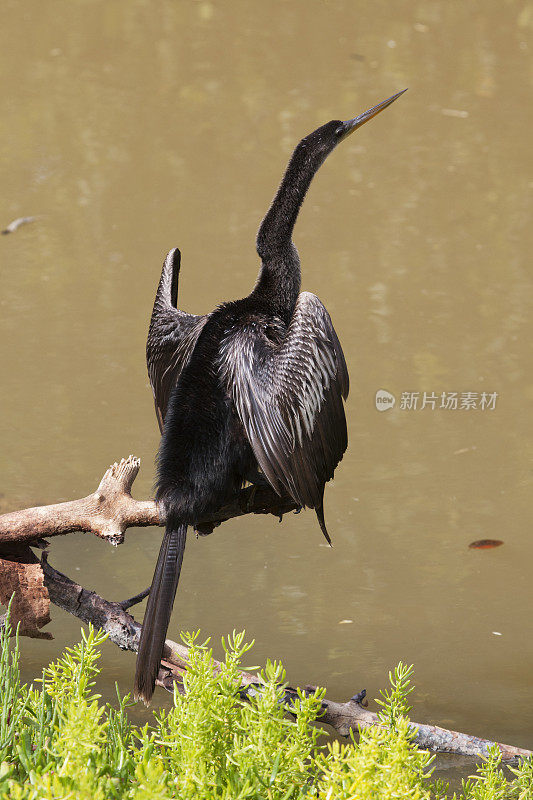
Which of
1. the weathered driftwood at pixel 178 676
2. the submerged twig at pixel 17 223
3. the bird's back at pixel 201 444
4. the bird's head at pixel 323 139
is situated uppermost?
the bird's head at pixel 323 139

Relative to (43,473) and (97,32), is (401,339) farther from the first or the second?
(97,32)

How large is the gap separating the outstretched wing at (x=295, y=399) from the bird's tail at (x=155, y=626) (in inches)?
13.6

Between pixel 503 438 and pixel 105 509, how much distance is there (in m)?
3.04

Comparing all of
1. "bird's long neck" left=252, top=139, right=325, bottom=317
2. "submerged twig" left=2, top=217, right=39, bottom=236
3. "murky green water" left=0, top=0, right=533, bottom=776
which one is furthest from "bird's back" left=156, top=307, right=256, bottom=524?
"submerged twig" left=2, top=217, right=39, bottom=236

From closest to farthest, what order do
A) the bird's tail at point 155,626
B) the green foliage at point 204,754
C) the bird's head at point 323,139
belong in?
the green foliage at point 204,754
the bird's tail at point 155,626
the bird's head at point 323,139

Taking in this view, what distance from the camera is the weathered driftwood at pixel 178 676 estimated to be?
254 cm

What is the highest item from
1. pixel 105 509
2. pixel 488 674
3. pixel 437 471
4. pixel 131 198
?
pixel 131 198

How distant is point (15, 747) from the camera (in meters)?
1.91

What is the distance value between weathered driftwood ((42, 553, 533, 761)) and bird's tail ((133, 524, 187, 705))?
139mm

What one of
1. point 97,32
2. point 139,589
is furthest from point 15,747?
point 97,32

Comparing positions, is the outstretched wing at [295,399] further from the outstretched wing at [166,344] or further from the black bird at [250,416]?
the outstretched wing at [166,344]

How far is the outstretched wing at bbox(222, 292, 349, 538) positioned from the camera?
→ 2566 millimetres

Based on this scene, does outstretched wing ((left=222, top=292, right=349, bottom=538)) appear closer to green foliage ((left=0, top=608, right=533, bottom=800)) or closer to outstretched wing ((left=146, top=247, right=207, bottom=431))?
outstretched wing ((left=146, top=247, right=207, bottom=431))

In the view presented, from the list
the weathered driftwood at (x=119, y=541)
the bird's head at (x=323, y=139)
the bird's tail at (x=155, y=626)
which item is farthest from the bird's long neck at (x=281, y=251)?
the bird's tail at (x=155, y=626)
